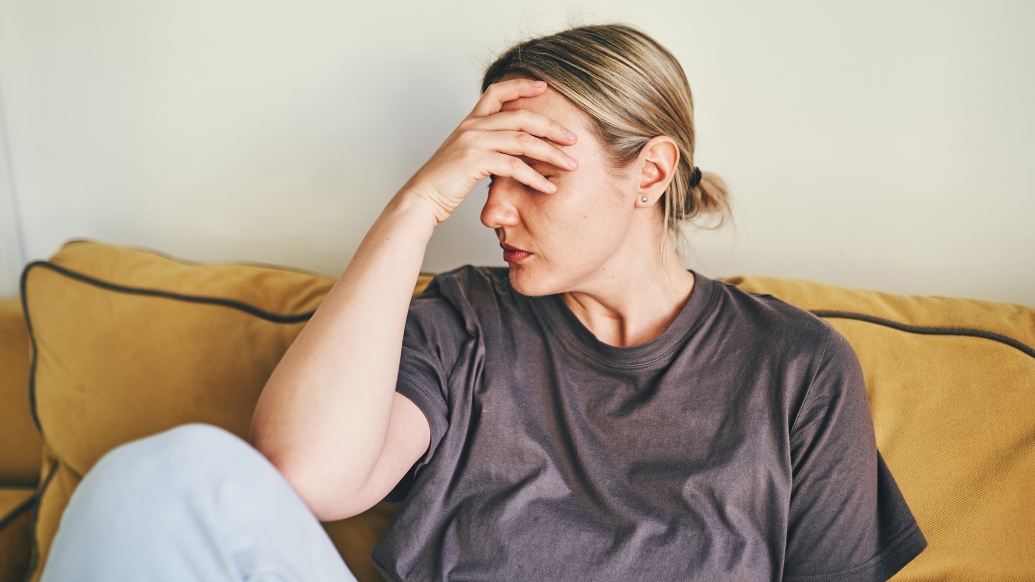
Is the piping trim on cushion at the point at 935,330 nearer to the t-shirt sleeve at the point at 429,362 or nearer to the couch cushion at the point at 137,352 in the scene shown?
the t-shirt sleeve at the point at 429,362

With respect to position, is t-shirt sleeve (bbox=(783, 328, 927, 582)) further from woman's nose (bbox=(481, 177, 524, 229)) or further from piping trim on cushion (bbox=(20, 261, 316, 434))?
piping trim on cushion (bbox=(20, 261, 316, 434))

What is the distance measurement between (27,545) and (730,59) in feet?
5.61

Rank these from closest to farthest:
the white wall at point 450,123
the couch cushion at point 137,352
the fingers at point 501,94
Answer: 1. the fingers at point 501,94
2. the couch cushion at point 137,352
3. the white wall at point 450,123

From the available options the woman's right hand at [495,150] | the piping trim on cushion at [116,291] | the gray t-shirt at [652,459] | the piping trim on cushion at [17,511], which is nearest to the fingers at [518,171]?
the woman's right hand at [495,150]

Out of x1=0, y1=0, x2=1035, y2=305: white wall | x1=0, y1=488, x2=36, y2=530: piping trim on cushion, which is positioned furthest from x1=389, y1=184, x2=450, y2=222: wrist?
x1=0, y1=488, x2=36, y2=530: piping trim on cushion

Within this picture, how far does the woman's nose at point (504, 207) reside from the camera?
0.99 meters

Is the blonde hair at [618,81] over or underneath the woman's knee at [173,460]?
over

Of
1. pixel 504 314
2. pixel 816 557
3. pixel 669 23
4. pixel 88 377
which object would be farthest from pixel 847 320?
pixel 88 377

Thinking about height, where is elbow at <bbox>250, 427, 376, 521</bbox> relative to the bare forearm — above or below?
below

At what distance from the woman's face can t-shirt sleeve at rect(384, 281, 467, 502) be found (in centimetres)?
13

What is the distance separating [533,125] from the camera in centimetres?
94

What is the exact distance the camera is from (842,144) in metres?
1.37

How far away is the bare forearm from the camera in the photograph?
2.53 ft

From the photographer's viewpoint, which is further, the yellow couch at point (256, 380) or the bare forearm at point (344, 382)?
the yellow couch at point (256, 380)
